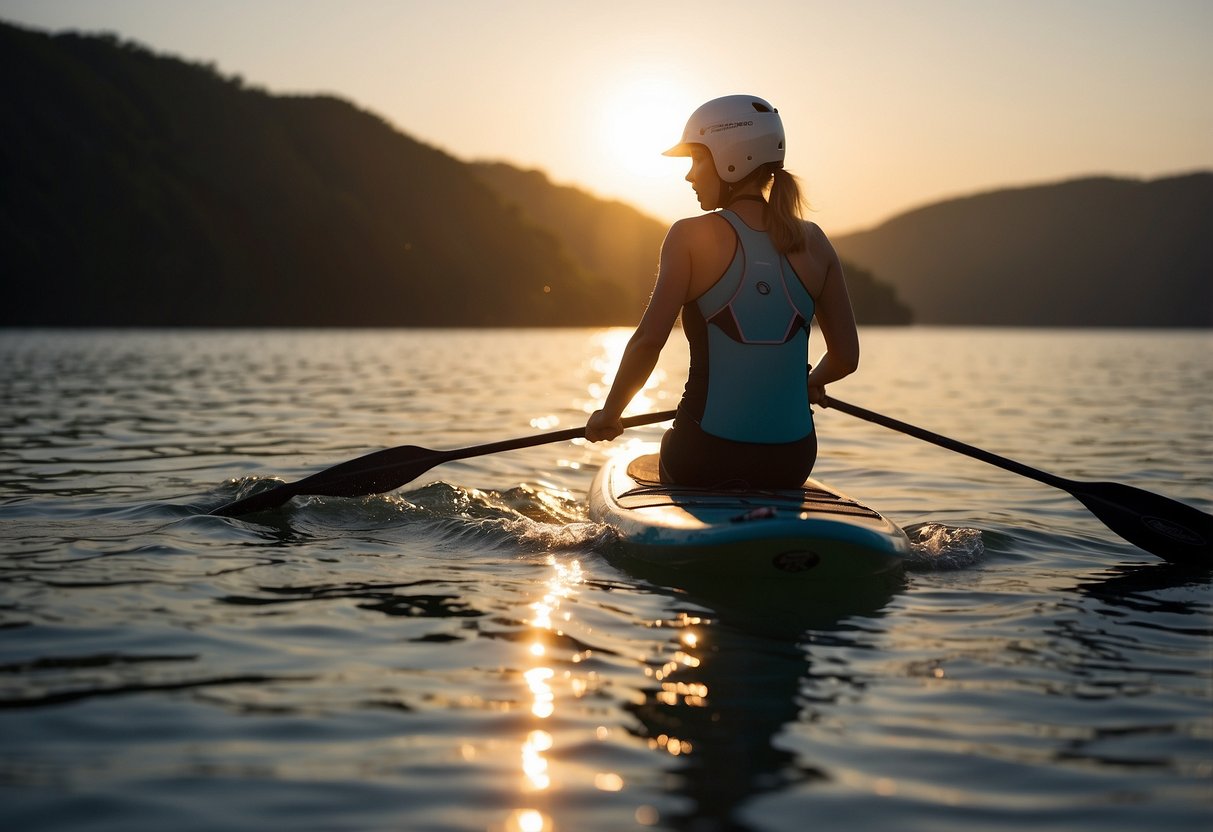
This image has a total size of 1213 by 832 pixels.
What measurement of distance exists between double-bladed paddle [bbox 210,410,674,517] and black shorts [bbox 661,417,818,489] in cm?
101

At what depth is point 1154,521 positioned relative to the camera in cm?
662

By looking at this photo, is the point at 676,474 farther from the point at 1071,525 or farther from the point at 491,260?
the point at 491,260

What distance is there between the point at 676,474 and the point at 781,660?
200 cm

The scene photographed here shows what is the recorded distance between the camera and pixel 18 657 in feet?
13.4

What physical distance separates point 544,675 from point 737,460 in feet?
7.07

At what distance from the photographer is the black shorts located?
586 centimetres

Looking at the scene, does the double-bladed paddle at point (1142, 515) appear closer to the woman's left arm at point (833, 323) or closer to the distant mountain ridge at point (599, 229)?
the woman's left arm at point (833, 323)

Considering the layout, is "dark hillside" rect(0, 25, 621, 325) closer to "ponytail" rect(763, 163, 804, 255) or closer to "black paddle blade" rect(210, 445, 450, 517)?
"black paddle blade" rect(210, 445, 450, 517)

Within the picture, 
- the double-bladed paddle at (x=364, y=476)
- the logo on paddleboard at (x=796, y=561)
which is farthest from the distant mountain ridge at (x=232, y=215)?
the logo on paddleboard at (x=796, y=561)

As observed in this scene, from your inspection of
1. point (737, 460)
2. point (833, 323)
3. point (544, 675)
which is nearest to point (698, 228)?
point (833, 323)

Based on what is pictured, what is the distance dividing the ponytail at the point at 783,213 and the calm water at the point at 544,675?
66.7 inches

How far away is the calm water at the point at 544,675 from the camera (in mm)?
2984

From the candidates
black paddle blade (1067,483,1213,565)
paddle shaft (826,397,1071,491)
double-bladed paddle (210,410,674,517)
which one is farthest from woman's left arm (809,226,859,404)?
black paddle blade (1067,483,1213,565)

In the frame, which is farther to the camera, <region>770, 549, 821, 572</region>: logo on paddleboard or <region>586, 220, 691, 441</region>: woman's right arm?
<region>586, 220, 691, 441</region>: woman's right arm
